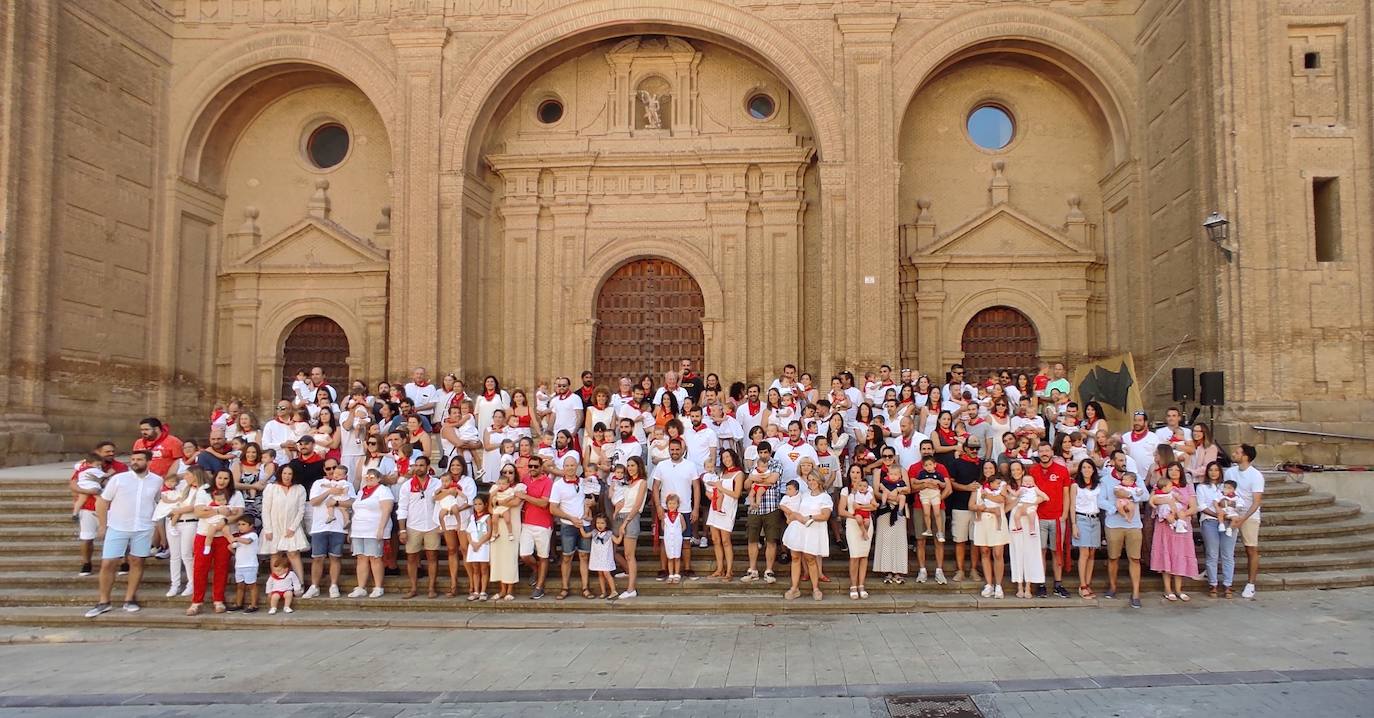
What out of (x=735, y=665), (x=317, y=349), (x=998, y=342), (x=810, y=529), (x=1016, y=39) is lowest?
(x=735, y=665)

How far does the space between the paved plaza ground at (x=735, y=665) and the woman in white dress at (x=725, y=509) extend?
1.12 m

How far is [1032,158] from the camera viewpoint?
21.4m

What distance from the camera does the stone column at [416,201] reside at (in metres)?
20.3

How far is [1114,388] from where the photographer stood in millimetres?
16578

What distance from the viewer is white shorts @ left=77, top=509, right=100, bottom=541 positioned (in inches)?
497

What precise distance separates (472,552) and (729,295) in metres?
10.9

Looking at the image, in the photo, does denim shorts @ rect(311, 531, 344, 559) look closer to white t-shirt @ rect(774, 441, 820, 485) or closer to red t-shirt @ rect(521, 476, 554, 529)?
red t-shirt @ rect(521, 476, 554, 529)

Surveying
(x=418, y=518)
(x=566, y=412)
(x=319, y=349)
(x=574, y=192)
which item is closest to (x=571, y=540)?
(x=418, y=518)

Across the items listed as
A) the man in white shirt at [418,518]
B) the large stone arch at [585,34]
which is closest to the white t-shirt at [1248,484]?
the man in white shirt at [418,518]

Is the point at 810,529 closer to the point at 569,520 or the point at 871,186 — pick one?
the point at 569,520

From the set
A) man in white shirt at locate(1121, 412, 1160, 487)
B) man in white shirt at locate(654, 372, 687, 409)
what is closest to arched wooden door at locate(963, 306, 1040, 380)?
man in white shirt at locate(1121, 412, 1160, 487)

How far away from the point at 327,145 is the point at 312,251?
2.63 m

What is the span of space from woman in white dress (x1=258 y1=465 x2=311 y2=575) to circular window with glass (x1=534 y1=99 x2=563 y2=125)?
41.1 ft

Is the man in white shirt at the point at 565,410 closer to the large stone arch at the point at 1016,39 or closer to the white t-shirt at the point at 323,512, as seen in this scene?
the white t-shirt at the point at 323,512
